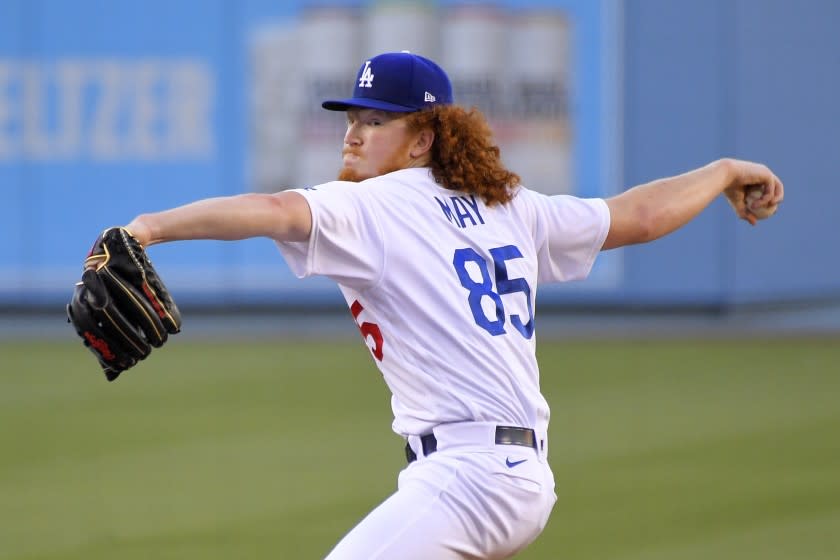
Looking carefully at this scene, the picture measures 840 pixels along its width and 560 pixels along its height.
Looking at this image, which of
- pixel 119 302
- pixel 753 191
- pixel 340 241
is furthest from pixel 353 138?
pixel 753 191

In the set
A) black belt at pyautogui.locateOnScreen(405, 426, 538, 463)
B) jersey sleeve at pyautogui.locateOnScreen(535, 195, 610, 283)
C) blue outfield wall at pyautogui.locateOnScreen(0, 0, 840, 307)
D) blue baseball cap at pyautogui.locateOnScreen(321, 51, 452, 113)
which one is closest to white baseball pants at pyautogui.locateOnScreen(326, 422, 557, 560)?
black belt at pyautogui.locateOnScreen(405, 426, 538, 463)

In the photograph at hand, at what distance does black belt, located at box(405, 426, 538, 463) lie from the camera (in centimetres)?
336

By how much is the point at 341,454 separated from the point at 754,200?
472 centimetres

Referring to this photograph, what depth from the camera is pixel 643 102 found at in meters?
15.7

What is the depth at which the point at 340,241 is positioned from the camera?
327cm

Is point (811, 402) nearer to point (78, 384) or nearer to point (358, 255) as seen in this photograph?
point (78, 384)

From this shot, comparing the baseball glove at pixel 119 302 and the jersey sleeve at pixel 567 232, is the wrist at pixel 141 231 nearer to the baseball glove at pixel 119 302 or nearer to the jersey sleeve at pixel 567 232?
the baseball glove at pixel 119 302

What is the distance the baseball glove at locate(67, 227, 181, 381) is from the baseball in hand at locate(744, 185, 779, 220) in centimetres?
192

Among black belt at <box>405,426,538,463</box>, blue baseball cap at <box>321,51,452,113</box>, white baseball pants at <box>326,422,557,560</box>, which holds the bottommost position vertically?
white baseball pants at <box>326,422,557,560</box>

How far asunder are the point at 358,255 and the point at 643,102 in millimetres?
12837

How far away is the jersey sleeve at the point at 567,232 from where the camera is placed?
373 cm

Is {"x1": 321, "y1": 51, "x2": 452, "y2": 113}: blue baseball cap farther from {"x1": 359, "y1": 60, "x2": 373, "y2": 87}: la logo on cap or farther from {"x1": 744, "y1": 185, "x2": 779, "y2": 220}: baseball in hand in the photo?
{"x1": 744, "y1": 185, "x2": 779, "y2": 220}: baseball in hand

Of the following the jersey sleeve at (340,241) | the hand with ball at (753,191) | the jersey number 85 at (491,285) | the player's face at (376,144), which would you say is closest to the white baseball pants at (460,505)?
the jersey number 85 at (491,285)

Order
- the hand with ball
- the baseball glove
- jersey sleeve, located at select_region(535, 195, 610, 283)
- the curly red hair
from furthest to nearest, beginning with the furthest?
the hand with ball → jersey sleeve, located at select_region(535, 195, 610, 283) → the curly red hair → the baseball glove
